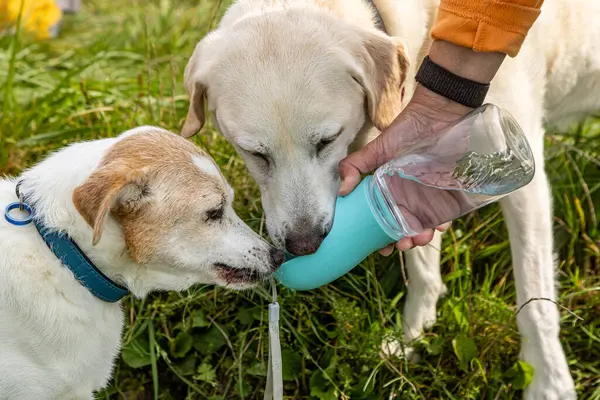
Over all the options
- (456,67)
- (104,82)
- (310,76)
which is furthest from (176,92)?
(456,67)

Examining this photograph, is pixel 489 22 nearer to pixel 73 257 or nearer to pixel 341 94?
pixel 341 94

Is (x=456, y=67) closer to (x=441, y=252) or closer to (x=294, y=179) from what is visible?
(x=294, y=179)

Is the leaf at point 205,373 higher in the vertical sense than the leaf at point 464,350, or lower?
lower

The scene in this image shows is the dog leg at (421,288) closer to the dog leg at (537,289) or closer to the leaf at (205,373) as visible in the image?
the dog leg at (537,289)

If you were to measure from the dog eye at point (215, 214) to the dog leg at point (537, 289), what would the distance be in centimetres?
141

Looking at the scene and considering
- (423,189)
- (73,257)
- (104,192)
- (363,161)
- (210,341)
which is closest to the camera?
(104,192)

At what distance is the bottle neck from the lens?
2846 mm

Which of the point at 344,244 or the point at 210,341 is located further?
the point at 210,341

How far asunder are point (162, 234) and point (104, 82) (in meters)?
2.46

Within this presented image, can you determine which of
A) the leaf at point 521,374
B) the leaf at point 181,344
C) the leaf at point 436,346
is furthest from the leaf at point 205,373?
the leaf at point 521,374

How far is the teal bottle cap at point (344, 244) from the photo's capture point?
284 cm

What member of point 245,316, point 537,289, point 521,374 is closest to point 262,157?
point 245,316

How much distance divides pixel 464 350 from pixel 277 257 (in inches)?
44.1

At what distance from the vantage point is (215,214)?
2.77m
